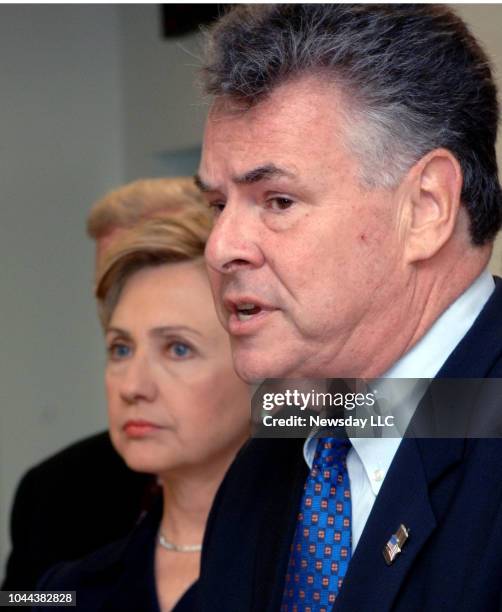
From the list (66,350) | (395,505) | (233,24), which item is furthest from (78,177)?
(395,505)

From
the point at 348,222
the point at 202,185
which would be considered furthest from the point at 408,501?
the point at 202,185

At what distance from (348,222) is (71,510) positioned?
50.3 inches

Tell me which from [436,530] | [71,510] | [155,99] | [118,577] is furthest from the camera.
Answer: [155,99]

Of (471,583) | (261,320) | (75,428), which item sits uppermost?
(75,428)

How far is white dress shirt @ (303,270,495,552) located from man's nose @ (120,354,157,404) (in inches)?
26.2

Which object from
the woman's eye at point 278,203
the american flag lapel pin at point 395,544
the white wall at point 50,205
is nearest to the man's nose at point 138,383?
the woman's eye at point 278,203

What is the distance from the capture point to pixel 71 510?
2.26m

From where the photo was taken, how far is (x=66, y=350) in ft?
13.0

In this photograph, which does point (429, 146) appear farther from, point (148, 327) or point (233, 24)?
point (148, 327)

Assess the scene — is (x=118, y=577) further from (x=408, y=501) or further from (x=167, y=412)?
(x=408, y=501)

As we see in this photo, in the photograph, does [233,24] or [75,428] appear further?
[75,428]

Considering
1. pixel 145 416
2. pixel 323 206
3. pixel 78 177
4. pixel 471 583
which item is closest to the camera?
pixel 471 583

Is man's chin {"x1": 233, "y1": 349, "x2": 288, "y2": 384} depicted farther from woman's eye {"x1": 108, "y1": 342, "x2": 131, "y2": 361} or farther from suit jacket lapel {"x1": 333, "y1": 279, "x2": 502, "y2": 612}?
woman's eye {"x1": 108, "y1": 342, "x2": 131, "y2": 361}

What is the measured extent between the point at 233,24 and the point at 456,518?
24.5 inches
